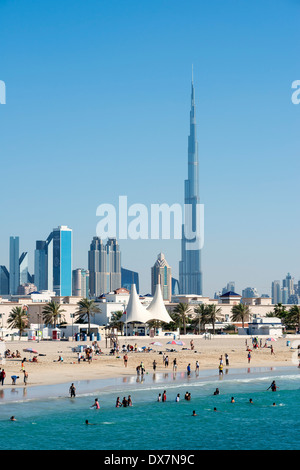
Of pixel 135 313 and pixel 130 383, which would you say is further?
pixel 135 313

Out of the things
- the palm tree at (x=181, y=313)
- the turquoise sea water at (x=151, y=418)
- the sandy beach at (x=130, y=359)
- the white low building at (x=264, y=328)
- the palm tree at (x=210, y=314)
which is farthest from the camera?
the palm tree at (x=181, y=313)

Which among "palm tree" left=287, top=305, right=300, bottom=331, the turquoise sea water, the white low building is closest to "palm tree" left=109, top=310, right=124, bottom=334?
the white low building

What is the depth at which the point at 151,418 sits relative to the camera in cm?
3772

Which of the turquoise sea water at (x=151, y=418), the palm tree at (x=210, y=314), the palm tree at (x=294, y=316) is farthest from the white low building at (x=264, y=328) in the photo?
the turquoise sea water at (x=151, y=418)

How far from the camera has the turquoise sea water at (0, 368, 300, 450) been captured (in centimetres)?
3216

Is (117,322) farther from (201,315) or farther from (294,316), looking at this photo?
(294,316)

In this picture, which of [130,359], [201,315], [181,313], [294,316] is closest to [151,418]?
[130,359]

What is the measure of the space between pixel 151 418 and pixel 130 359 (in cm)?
2443

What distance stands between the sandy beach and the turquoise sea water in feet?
12.2

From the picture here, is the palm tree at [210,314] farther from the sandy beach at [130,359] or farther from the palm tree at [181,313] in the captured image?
the sandy beach at [130,359]

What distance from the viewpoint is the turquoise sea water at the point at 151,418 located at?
3216 cm

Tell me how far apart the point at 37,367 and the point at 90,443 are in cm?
2413

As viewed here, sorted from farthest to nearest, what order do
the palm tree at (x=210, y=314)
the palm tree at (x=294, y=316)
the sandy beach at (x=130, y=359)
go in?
the palm tree at (x=294, y=316), the palm tree at (x=210, y=314), the sandy beach at (x=130, y=359)

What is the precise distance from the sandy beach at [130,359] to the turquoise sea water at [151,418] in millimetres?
3704
